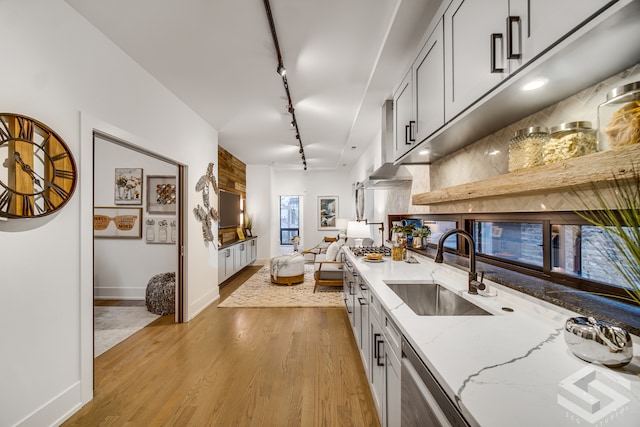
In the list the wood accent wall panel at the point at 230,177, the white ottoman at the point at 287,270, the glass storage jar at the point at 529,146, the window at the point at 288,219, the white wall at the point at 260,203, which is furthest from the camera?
the window at the point at 288,219

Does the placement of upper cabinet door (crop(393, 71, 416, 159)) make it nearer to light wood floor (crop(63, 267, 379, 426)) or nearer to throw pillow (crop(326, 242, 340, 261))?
light wood floor (crop(63, 267, 379, 426))

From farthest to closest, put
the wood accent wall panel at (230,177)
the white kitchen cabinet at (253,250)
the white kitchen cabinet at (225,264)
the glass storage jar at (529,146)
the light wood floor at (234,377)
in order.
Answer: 1. the white kitchen cabinet at (253,250)
2. the wood accent wall panel at (230,177)
3. the white kitchen cabinet at (225,264)
4. the light wood floor at (234,377)
5. the glass storage jar at (529,146)

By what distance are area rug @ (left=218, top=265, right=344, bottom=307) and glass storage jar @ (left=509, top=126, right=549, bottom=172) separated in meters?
3.33

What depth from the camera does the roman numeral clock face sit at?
1.54 m

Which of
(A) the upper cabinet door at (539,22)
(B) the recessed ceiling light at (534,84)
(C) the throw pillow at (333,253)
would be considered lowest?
(C) the throw pillow at (333,253)

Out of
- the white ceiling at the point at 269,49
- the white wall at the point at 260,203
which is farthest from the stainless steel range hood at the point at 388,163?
the white wall at the point at 260,203

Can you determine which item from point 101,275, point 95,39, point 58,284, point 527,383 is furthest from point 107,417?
point 101,275

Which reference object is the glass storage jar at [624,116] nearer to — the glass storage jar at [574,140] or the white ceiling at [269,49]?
the glass storage jar at [574,140]

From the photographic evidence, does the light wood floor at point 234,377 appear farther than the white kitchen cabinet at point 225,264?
No

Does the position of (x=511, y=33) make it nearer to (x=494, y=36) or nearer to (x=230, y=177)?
(x=494, y=36)

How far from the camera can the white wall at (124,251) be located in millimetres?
4492

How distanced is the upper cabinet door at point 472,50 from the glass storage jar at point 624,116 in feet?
1.16

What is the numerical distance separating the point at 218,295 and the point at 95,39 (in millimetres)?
3706

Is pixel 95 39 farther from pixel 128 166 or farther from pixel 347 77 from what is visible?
pixel 128 166
